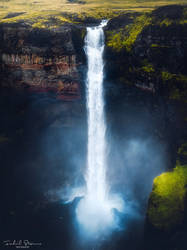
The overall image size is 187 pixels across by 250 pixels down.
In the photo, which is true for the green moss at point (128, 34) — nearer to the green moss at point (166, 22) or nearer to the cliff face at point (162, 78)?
the cliff face at point (162, 78)

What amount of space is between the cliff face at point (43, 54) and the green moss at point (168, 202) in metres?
13.4

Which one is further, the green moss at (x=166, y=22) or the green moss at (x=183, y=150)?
the green moss at (x=166, y=22)

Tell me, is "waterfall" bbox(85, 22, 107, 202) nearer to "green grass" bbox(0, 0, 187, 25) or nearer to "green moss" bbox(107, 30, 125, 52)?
"green moss" bbox(107, 30, 125, 52)

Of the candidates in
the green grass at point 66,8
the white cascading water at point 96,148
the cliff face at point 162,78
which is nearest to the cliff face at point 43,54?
the white cascading water at point 96,148

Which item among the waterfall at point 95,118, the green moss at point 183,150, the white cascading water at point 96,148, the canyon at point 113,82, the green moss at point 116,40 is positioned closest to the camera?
the green moss at point 183,150

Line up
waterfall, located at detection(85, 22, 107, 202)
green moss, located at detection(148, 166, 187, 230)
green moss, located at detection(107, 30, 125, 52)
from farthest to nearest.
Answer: waterfall, located at detection(85, 22, 107, 202)
green moss, located at detection(107, 30, 125, 52)
green moss, located at detection(148, 166, 187, 230)

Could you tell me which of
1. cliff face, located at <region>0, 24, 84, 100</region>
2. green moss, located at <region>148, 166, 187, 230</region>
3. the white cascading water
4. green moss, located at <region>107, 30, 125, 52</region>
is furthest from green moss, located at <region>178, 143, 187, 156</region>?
cliff face, located at <region>0, 24, 84, 100</region>

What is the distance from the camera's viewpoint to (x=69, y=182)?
25703 mm

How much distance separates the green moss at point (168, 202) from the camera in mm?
17469

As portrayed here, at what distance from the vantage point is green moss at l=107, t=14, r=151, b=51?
21.7 metres

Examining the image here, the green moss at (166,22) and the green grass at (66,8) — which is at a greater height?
the green grass at (66,8)

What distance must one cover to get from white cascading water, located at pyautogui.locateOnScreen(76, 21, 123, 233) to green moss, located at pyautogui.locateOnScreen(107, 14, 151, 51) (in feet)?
3.88

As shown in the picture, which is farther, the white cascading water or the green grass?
the green grass
